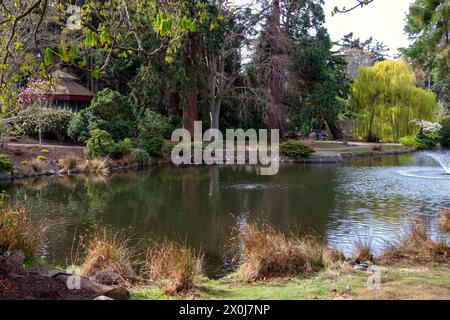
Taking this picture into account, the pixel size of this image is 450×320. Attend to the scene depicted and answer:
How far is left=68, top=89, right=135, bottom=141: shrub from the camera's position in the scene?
24.4 meters

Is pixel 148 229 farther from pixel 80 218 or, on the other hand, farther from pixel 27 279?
pixel 27 279

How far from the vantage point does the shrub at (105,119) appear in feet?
79.9

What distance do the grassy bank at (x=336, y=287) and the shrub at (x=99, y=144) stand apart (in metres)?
16.7

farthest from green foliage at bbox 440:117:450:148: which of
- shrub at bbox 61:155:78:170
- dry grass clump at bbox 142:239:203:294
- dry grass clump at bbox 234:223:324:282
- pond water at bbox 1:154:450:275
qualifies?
dry grass clump at bbox 142:239:203:294

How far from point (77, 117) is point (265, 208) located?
15314 mm

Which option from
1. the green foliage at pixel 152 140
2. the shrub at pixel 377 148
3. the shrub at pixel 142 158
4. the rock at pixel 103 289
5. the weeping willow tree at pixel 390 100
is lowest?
the rock at pixel 103 289

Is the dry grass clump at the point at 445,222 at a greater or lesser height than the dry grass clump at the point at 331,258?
greater

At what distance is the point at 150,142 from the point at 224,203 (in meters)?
11.4

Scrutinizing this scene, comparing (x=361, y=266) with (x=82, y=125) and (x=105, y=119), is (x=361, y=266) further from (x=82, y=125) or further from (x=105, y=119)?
(x=82, y=125)

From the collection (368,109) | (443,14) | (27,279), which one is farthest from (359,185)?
(368,109)

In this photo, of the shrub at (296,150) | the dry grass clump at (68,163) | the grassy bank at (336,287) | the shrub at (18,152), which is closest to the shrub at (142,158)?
the dry grass clump at (68,163)

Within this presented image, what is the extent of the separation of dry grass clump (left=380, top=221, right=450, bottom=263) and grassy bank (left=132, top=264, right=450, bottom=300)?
424mm

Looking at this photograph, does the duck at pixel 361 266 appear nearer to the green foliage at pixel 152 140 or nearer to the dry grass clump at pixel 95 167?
the dry grass clump at pixel 95 167

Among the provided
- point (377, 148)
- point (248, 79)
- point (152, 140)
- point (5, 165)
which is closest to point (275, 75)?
point (248, 79)
